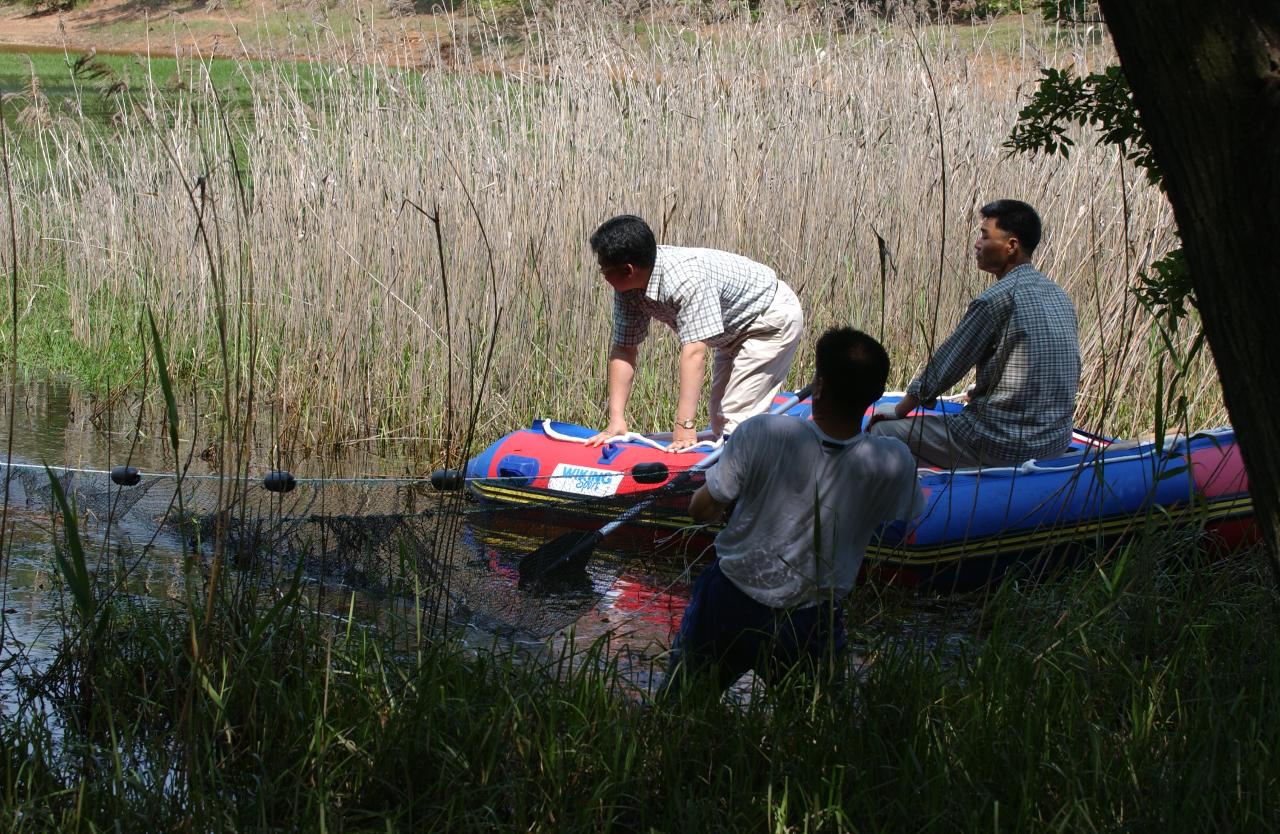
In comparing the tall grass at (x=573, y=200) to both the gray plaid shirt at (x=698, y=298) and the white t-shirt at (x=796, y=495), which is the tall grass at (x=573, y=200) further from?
the white t-shirt at (x=796, y=495)

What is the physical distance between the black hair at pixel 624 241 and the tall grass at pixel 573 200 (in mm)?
1346

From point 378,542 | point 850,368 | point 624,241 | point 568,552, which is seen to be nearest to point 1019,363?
point 624,241

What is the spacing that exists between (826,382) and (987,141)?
476 cm

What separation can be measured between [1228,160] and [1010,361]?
3.20m

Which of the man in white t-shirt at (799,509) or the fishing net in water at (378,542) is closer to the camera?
the man in white t-shirt at (799,509)

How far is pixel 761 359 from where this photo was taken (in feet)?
20.2

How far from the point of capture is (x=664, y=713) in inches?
114

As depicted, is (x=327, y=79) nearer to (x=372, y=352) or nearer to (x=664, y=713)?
(x=372, y=352)

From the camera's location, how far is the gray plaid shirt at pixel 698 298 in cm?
577

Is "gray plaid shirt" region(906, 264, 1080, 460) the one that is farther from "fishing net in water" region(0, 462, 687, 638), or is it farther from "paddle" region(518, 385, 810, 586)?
"fishing net in water" region(0, 462, 687, 638)

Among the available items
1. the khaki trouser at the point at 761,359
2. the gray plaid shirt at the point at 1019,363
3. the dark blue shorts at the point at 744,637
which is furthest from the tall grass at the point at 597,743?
the khaki trouser at the point at 761,359

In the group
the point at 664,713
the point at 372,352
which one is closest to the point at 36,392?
the point at 372,352

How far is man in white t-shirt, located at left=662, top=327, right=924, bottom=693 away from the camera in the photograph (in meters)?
3.05

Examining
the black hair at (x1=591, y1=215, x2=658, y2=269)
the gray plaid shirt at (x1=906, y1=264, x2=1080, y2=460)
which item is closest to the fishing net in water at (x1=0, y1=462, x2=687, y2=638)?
the black hair at (x1=591, y1=215, x2=658, y2=269)
